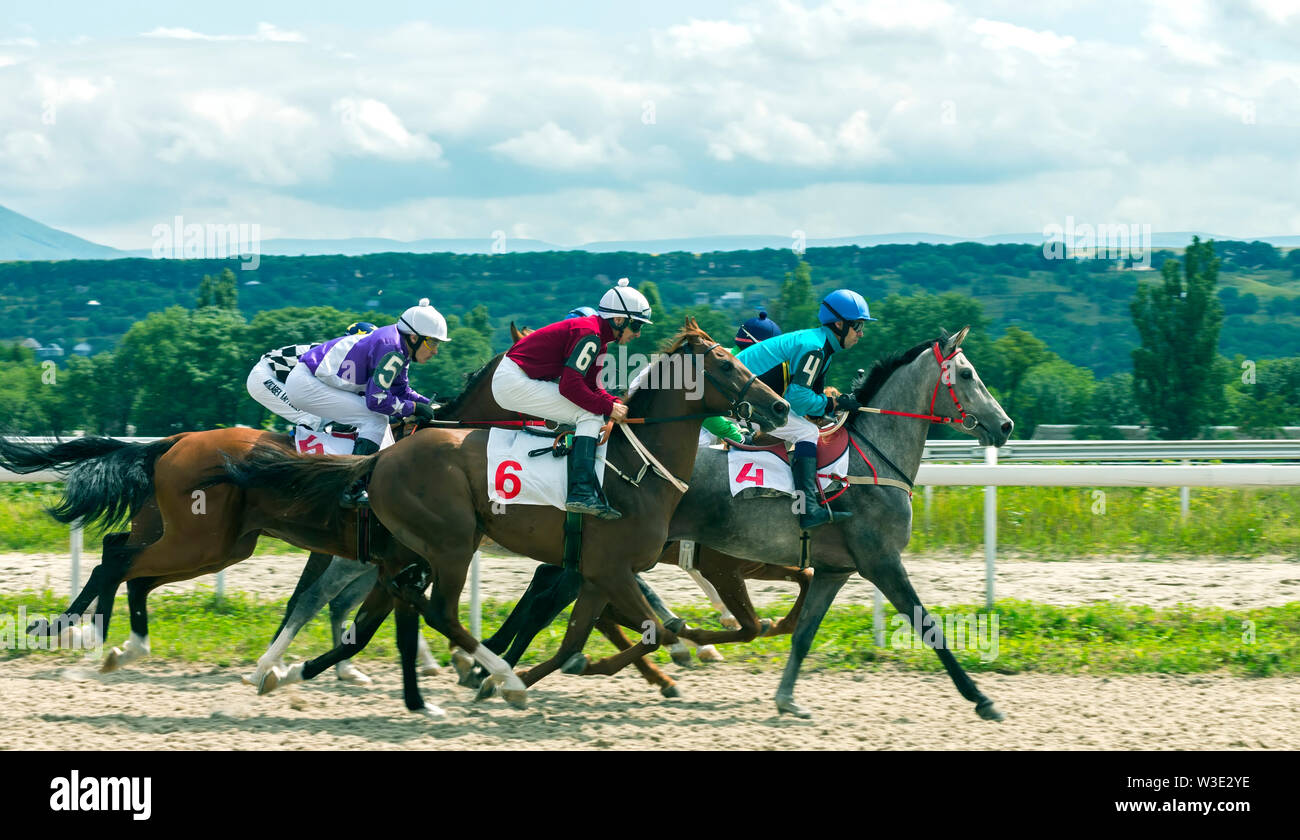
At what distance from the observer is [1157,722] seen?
5652 mm

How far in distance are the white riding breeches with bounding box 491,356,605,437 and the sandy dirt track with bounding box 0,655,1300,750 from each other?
4.46 ft

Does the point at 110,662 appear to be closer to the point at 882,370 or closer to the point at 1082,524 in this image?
the point at 882,370

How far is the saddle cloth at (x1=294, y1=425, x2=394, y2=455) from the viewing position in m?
6.87

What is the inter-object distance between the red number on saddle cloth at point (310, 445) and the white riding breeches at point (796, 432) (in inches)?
94.6

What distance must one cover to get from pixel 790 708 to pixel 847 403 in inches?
62.3

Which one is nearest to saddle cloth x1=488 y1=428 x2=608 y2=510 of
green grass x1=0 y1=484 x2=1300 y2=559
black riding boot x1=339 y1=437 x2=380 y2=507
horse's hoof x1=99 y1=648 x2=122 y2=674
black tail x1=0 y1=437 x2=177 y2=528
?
black riding boot x1=339 y1=437 x2=380 y2=507

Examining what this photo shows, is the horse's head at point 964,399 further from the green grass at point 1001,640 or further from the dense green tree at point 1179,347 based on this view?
the dense green tree at point 1179,347

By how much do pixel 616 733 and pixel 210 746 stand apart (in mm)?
1663

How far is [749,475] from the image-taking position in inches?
248

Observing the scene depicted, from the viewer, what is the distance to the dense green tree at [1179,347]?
29578 mm

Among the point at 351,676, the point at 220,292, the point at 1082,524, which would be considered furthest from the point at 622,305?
the point at 220,292
